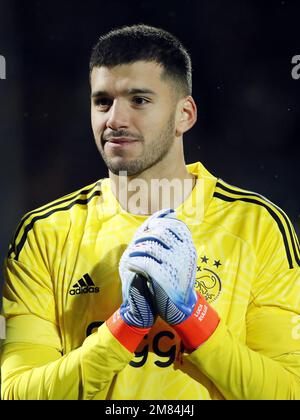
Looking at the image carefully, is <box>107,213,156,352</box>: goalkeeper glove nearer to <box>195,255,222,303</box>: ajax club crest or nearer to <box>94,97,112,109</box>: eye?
<box>195,255,222,303</box>: ajax club crest

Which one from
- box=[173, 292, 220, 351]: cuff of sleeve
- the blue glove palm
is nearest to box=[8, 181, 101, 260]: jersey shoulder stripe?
the blue glove palm

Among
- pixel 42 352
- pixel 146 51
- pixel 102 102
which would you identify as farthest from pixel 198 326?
pixel 146 51

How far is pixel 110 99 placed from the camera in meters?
2.13

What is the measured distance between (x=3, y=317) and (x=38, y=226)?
0.99 feet

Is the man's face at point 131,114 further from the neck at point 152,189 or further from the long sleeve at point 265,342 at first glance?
the long sleeve at point 265,342

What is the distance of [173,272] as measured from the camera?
1904 millimetres

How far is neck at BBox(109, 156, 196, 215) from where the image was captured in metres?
2.18

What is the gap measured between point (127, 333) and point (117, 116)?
65 cm

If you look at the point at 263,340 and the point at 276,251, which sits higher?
the point at 276,251

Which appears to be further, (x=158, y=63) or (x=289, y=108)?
(x=289, y=108)

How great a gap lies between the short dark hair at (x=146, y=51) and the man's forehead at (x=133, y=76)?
16 millimetres
